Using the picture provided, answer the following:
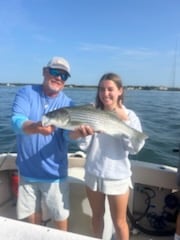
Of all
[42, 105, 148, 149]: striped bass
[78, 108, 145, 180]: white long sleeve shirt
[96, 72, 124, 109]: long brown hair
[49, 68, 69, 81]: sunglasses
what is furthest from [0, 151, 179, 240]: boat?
[49, 68, 69, 81]: sunglasses

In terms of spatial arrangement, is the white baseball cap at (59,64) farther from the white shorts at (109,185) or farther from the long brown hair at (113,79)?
the white shorts at (109,185)

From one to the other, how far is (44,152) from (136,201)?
6.30ft

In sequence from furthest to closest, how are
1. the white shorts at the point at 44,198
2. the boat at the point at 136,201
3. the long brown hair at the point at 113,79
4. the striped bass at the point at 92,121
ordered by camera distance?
the boat at the point at 136,201
the white shorts at the point at 44,198
the long brown hair at the point at 113,79
the striped bass at the point at 92,121

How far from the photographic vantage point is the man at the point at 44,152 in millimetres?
2846

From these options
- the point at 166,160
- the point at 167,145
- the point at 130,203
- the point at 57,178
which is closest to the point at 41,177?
the point at 57,178

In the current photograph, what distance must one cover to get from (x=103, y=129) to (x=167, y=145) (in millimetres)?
7489

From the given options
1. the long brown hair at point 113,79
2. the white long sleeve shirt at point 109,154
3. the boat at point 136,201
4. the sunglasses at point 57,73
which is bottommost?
the boat at point 136,201

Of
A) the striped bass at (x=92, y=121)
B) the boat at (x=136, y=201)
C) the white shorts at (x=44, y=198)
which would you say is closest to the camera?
the striped bass at (x=92, y=121)

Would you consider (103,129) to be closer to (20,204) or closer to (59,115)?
(59,115)

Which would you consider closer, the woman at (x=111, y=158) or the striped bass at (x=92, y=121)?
the striped bass at (x=92, y=121)

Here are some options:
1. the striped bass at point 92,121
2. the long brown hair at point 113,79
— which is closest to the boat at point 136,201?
the striped bass at point 92,121

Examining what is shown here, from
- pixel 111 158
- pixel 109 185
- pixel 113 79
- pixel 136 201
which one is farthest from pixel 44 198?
pixel 136 201

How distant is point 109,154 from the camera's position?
2793mm

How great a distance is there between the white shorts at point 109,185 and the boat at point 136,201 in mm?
585
